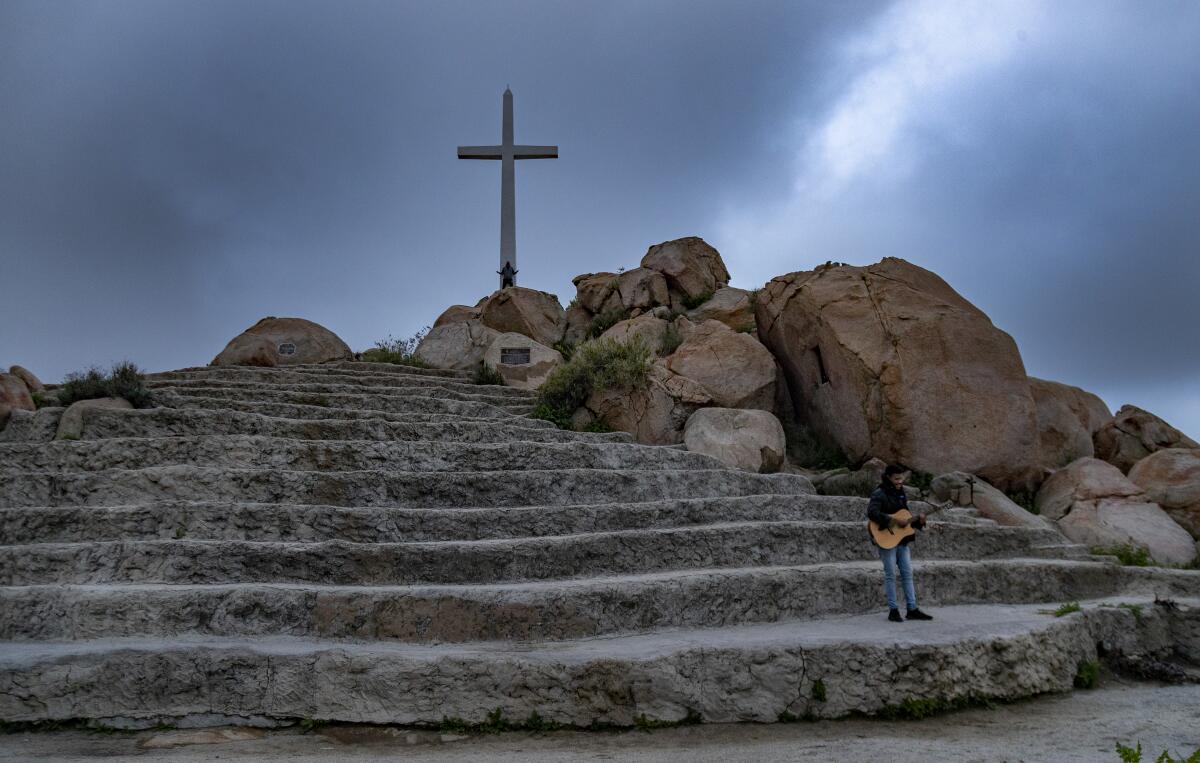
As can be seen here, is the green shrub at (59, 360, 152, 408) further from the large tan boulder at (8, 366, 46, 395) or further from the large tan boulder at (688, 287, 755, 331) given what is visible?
the large tan boulder at (688, 287, 755, 331)

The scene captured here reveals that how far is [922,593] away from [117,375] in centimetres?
802

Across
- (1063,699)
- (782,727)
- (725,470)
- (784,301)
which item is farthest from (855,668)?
(784,301)

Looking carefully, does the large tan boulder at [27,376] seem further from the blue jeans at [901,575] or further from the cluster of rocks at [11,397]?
the blue jeans at [901,575]

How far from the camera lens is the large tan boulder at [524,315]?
1590cm

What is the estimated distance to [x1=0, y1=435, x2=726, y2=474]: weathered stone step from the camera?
6.18m

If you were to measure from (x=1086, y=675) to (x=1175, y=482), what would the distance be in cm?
610

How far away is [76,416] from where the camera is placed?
694cm

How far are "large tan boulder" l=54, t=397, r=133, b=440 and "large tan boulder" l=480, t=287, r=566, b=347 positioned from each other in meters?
8.75

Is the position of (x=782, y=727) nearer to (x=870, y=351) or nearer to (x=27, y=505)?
(x=27, y=505)

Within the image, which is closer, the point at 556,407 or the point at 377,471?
the point at 377,471

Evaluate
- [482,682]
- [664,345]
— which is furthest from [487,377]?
[482,682]

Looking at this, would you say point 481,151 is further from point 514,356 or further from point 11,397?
point 11,397

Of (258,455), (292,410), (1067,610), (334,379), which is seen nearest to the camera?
(1067,610)

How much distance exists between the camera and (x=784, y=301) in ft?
35.6
